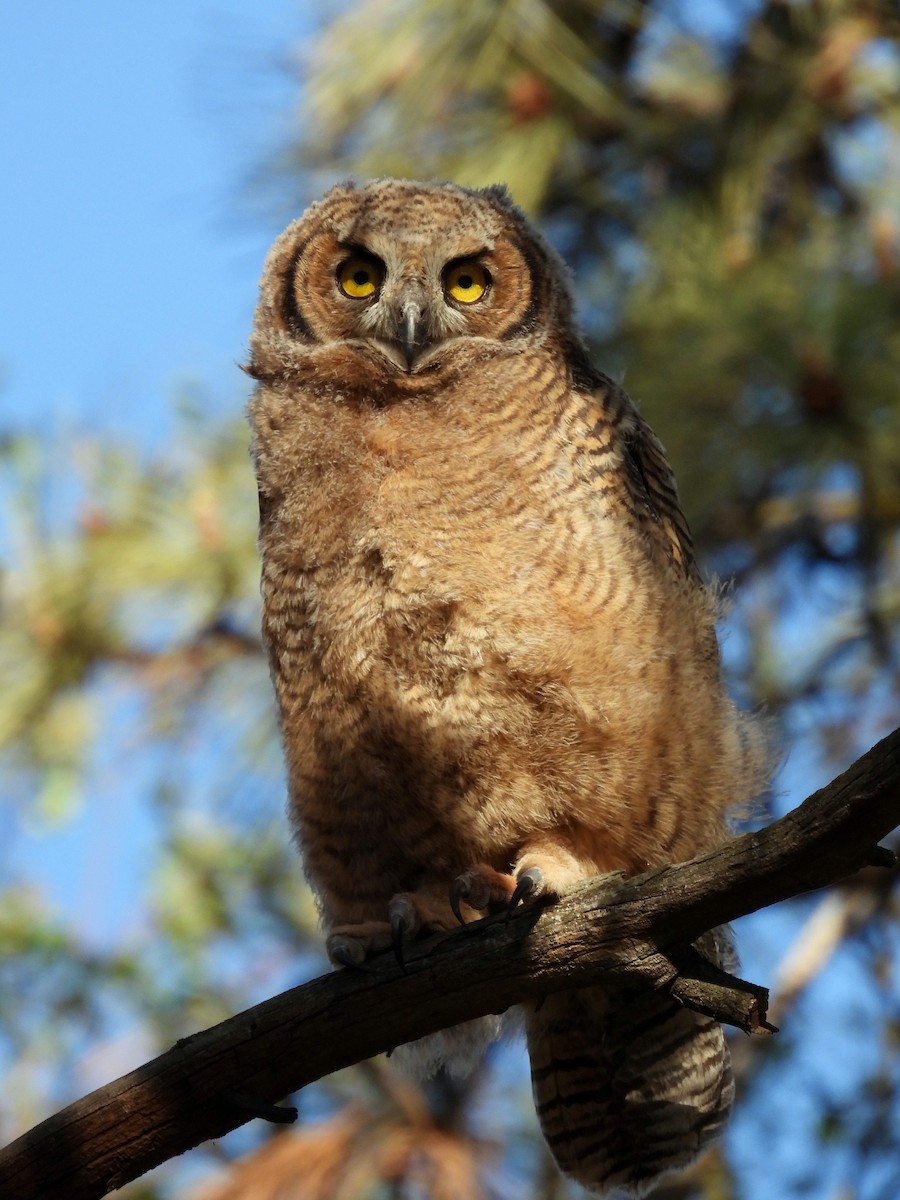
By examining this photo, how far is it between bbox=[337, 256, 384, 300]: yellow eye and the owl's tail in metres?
1.57

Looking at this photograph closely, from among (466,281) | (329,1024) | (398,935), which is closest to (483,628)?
(398,935)

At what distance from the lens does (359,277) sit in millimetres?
3393

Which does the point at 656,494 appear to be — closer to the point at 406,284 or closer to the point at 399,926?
the point at 406,284

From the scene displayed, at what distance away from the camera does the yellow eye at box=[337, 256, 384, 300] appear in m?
3.36

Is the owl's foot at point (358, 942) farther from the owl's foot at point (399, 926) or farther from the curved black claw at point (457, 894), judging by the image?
the curved black claw at point (457, 894)

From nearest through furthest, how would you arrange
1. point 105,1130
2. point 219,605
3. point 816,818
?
point 816,818 < point 105,1130 < point 219,605

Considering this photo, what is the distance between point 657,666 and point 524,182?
3193mm

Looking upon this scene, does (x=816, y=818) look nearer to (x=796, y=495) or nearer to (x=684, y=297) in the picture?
(x=796, y=495)

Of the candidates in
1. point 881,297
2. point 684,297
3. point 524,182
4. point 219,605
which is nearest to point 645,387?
point 684,297

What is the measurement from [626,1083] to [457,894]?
722mm

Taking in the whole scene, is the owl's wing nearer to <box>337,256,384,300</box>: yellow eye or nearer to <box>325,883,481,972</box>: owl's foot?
<box>337,256,384,300</box>: yellow eye

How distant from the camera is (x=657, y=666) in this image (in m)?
2.95

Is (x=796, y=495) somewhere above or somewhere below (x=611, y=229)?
below

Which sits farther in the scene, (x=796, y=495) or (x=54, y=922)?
(x=54, y=922)
